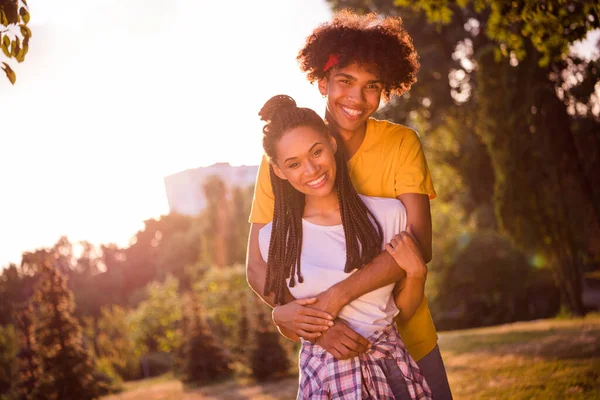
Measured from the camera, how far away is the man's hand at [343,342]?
2469 millimetres

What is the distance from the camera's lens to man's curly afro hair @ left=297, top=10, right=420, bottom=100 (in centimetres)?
332

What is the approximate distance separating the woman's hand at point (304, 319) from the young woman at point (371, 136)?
0.05 metres

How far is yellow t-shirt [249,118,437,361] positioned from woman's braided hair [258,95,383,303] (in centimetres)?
27

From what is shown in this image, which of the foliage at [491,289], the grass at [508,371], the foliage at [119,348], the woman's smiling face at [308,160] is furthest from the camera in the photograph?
the foliage at [491,289]

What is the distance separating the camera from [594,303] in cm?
1809

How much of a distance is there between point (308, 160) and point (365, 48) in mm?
901

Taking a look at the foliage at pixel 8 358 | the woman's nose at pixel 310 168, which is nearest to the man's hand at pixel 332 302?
the woman's nose at pixel 310 168

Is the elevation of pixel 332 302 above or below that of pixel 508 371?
above

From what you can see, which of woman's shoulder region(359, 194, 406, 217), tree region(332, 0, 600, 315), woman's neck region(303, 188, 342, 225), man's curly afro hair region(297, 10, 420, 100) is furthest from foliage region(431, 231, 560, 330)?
woman's neck region(303, 188, 342, 225)

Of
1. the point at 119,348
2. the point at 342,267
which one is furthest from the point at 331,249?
the point at 119,348

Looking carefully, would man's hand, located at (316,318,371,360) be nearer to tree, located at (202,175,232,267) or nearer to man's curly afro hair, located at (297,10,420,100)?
man's curly afro hair, located at (297,10,420,100)

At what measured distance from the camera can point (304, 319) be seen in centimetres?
Result: 263

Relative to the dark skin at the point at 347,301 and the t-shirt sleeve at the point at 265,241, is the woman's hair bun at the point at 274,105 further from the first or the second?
the dark skin at the point at 347,301

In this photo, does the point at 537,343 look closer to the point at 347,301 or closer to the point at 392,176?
the point at 392,176
